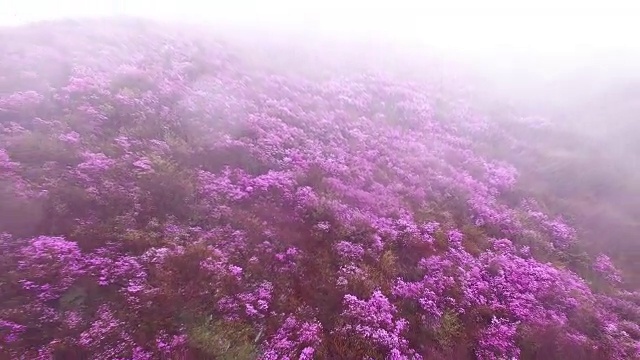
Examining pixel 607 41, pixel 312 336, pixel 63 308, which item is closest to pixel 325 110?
pixel 312 336

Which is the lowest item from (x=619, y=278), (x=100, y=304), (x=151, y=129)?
(x=619, y=278)

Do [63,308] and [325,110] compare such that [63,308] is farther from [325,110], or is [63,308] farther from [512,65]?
[512,65]

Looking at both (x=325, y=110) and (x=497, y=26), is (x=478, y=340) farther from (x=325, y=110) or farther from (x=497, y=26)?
(x=497, y=26)

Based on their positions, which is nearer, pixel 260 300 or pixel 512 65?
pixel 260 300

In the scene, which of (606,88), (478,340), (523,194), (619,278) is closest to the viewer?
(478,340)

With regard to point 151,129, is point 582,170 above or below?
below

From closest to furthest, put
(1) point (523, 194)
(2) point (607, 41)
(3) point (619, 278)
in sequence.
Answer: (3) point (619, 278) → (1) point (523, 194) → (2) point (607, 41)
